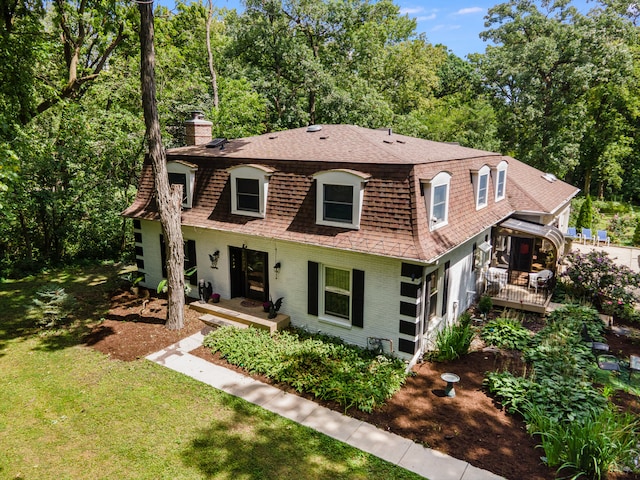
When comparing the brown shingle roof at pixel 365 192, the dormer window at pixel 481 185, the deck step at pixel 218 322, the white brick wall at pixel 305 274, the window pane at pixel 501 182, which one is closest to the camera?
the brown shingle roof at pixel 365 192

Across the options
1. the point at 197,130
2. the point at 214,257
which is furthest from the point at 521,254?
the point at 197,130

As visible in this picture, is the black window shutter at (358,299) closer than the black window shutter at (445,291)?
Yes

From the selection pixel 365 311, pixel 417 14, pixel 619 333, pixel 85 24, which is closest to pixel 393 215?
pixel 365 311

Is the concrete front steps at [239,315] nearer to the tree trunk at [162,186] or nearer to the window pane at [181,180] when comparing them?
the tree trunk at [162,186]

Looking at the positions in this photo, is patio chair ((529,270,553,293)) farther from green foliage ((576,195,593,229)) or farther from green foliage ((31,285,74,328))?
green foliage ((31,285,74,328))

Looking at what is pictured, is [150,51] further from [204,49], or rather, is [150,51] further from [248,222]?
[204,49]

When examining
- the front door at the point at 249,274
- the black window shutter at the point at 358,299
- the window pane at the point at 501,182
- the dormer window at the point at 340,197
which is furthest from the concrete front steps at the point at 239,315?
the window pane at the point at 501,182

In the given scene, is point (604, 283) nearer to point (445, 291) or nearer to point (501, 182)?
point (501, 182)
